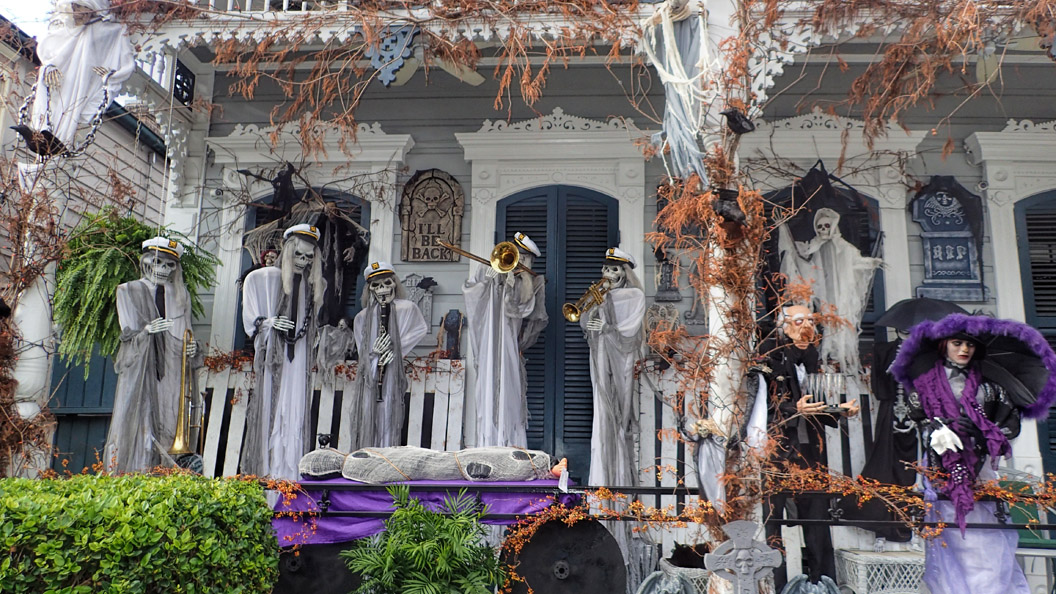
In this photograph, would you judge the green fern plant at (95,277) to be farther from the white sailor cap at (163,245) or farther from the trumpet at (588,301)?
the trumpet at (588,301)

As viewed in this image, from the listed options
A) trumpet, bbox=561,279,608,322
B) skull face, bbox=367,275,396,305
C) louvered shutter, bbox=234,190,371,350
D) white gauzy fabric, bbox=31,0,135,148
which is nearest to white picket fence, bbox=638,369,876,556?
trumpet, bbox=561,279,608,322

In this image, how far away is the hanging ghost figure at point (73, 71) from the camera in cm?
662

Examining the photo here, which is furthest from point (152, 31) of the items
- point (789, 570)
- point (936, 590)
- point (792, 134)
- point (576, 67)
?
point (936, 590)

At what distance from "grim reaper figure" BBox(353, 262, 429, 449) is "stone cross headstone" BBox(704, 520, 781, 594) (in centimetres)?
326

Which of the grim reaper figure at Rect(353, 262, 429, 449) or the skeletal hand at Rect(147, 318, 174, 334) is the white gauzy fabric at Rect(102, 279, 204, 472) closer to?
the skeletal hand at Rect(147, 318, 174, 334)

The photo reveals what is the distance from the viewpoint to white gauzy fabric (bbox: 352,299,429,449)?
7.18 metres

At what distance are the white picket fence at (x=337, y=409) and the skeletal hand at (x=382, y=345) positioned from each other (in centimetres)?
39

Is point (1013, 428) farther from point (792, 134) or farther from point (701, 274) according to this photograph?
point (792, 134)

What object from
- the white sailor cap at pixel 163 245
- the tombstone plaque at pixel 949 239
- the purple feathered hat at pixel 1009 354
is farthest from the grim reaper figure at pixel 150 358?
the tombstone plaque at pixel 949 239

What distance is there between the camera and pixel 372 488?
18.0ft

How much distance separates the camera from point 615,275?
24.2 feet

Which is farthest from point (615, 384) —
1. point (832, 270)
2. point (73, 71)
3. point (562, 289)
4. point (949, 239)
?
point (73, 71)

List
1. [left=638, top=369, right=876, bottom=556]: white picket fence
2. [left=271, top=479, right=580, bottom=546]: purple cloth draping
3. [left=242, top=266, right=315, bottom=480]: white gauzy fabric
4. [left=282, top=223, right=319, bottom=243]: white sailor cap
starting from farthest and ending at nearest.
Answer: [left=282, top=223, right=319, bottom=243]: white sailor cap, [left=242, top=266, right=315, bottom=480]: white gauzy fabric, [left=638, top=369, right=876, bottom=556]: white picket fence, [left=271, top=479, right=580, bottom=546]: purple cloth draping

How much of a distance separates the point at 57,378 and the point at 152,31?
3.81m
